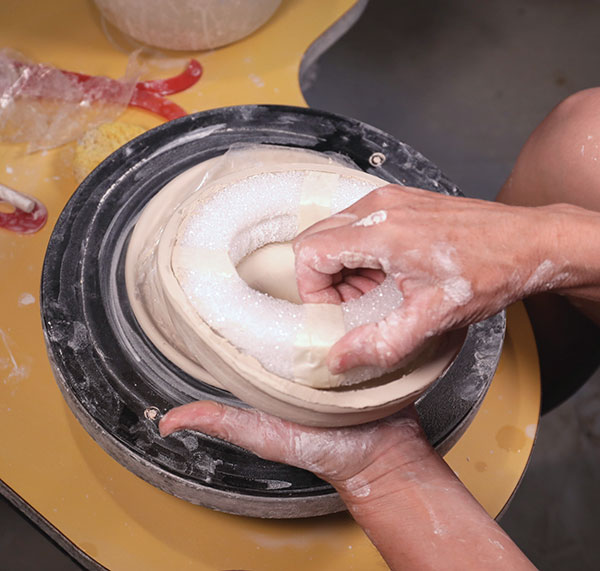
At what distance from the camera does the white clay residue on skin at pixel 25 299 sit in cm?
131

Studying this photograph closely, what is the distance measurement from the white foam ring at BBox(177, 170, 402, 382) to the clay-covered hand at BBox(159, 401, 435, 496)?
0.13m

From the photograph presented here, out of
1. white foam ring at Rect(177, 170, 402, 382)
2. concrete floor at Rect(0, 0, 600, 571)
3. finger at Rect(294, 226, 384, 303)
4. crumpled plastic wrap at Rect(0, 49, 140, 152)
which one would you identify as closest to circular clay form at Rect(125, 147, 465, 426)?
white foam ring at Rect(177, 170, 402, 382)

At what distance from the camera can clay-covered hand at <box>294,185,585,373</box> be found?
0.81m

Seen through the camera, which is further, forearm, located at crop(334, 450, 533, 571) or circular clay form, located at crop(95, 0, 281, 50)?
circular clay form, located at crop(95, 0, 281, 50)

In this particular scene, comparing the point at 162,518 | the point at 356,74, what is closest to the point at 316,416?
the point at 162,518

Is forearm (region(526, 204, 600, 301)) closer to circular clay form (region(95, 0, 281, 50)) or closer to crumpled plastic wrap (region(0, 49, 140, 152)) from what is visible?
circular clay form (region(95, 0, 281, 50))

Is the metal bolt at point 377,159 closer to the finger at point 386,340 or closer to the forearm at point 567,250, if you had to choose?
the forearm at point 567,250

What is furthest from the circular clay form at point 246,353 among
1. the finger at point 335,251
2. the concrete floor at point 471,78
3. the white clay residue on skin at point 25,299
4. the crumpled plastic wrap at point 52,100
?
the concrete floor at point 471,78

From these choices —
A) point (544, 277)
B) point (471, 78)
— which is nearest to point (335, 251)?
point (544, 277)

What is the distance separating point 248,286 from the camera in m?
0.95

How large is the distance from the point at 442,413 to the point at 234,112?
0.67 metres

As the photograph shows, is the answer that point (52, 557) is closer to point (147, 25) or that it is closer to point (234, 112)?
point (234, 112)

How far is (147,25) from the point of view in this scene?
1.50m

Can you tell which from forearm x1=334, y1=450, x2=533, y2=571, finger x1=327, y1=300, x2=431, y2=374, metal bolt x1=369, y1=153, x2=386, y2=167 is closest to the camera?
finger x1=327, y1=300, x2=431, y2=374
